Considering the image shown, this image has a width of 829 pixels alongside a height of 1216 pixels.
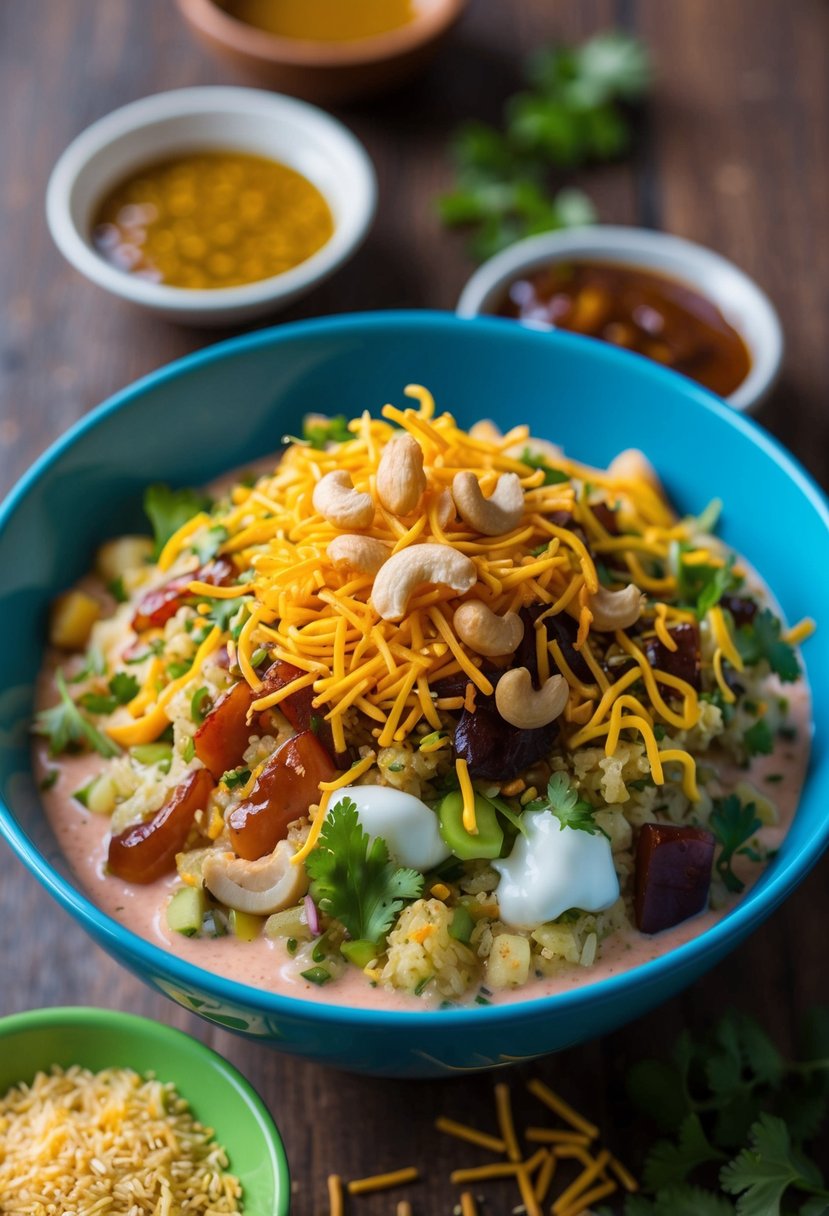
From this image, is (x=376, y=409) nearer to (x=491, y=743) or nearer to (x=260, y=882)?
(x=491, y=743)

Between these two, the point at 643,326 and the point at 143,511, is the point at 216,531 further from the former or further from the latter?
the point at 643,326

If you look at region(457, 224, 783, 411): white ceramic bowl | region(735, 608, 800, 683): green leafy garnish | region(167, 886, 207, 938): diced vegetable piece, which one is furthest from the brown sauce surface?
region(167, 886, 207, 938): diced vegetable piece

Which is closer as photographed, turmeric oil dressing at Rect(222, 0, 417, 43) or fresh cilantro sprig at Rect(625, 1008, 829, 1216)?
fresh cilantro sprig at Rect(625, 1008, 829, 1216)

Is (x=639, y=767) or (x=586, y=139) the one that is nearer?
(x=639, y=767)

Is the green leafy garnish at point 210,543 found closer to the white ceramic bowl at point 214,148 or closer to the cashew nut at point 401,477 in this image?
the cashew nut at point 401,477

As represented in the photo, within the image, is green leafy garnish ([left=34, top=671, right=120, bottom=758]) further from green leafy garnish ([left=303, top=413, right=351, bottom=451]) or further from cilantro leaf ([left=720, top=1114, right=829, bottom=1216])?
cilantro leaf ([left=720, top=1114, right=829, bottom=1216])

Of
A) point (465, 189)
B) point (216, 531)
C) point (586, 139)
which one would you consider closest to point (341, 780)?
point (216, 531)

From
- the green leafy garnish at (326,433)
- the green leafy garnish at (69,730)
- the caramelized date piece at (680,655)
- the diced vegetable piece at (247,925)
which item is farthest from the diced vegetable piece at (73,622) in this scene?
the caramelized date piece at (680,655)
